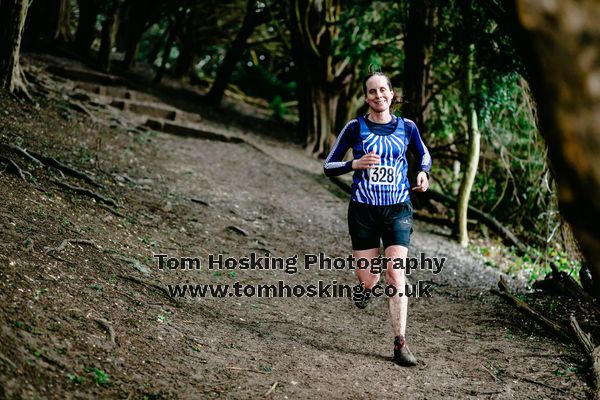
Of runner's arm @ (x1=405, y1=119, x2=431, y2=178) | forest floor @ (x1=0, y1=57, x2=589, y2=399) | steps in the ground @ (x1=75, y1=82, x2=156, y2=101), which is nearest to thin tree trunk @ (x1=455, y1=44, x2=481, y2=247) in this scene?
forest floor @ (x1=0, y1=57, x2=589, y2=399)

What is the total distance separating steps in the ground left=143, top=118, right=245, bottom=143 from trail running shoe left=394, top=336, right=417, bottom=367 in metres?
9.42

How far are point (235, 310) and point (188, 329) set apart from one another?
0.96 meters

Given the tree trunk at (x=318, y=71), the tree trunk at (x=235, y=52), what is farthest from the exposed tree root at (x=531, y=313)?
the tree trunk at (x=235, y=52)

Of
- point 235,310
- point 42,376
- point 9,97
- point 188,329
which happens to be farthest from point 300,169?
point 42,376

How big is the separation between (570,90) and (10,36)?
9.23 metres

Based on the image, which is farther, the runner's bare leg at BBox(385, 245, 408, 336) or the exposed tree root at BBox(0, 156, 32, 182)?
the exposed tree root at BBox(0, 156, 32, 182)

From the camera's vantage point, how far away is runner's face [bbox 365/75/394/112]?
4730 mm

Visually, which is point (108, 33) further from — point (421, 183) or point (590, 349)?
point (590, 349)

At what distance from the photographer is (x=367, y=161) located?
4566mm

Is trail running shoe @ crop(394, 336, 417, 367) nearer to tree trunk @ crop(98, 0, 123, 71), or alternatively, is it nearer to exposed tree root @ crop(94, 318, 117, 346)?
exposed tree root @ crop(94, 318, 117, 346)

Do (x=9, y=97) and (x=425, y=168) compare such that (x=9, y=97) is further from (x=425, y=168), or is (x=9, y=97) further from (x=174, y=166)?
(x=425, y=168)

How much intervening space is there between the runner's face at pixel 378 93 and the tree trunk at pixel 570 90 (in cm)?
296

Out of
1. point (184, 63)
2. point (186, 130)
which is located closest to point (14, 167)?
point (186, 130)

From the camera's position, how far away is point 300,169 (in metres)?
13.1
